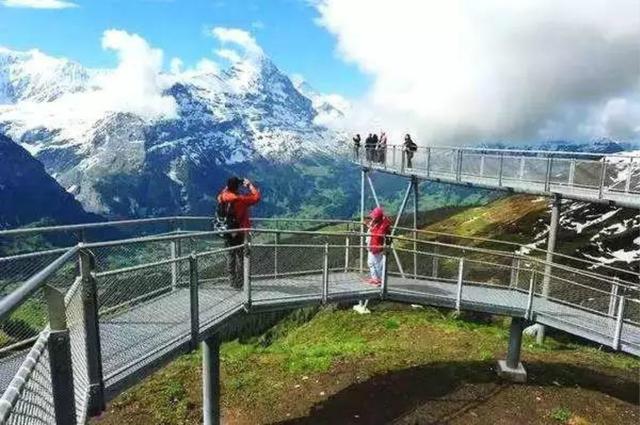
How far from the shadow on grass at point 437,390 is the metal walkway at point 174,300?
192cm

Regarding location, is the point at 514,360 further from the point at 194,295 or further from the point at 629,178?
the point at 194,295

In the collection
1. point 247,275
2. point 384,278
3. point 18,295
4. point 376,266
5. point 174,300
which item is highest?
point 18,295

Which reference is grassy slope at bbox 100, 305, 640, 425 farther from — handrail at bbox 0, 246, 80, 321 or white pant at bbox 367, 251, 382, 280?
handrail at bbox 0, 246, 80, 321

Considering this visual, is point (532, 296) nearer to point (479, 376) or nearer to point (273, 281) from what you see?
point (479, 376)

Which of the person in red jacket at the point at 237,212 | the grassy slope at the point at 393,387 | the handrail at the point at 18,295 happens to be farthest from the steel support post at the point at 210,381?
the handrail at the point at 18,295

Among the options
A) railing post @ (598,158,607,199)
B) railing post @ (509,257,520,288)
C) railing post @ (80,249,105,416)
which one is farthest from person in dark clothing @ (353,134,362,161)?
railing post @ (80,249,105,416)

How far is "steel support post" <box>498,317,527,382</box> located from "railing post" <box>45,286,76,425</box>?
14.0 metres

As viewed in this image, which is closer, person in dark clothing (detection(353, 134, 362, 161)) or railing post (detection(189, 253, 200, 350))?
railing post (detection(189, 253, 200, 350))

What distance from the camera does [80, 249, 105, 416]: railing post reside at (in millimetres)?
7012

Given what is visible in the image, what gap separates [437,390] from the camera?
15.3 metres

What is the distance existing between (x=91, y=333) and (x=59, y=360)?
309cm

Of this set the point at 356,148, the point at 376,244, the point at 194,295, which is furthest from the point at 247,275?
the point at 356,148

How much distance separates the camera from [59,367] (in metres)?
4.35

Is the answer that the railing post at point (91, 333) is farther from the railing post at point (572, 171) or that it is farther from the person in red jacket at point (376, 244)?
the railing post at point (572, 171)
